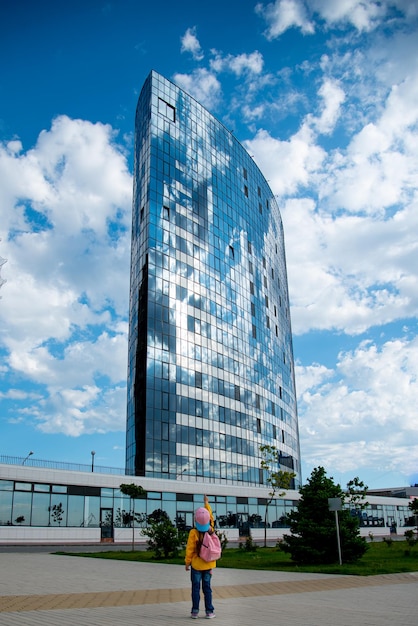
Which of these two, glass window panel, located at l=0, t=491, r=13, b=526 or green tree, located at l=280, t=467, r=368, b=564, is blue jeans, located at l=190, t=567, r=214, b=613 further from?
glass window panel, located at l=0, t=491, r=13, b=526

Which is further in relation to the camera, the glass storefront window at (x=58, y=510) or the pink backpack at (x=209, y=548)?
the glass storefront window at (x=58, y=510)

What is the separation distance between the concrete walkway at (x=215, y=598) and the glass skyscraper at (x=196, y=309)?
3761 centimetres

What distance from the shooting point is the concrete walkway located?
8.81 m

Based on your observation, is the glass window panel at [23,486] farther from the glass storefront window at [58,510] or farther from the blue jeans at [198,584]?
the blue jeans at [198,584]

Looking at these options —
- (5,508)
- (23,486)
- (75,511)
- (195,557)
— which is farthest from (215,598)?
(75,511)

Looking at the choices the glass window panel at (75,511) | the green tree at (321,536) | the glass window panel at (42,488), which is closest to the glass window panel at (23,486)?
the glass window panel at (42,488)

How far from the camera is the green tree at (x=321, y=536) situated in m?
21.5

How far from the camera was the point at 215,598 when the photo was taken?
1192 centimetres

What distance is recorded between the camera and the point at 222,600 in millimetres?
11570

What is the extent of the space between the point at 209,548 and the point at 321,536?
13.6 meters

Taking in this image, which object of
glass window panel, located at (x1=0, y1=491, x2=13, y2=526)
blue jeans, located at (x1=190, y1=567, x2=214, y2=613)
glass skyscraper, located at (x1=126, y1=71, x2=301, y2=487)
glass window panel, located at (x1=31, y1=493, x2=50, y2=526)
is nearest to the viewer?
blue jeans, located at (x1=190, y1=567, x2=214, y2=613)

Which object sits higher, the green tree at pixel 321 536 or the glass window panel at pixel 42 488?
the glass window panel at pixel 42 488

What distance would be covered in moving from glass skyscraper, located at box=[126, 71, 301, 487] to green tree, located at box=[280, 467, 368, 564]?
32.4 m

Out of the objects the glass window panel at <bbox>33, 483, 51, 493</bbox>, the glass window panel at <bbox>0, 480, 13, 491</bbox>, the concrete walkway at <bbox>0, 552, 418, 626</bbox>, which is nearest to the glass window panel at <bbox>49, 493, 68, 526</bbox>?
the glass window panel at <bbox>33, 483, 51, 493</bbox>
